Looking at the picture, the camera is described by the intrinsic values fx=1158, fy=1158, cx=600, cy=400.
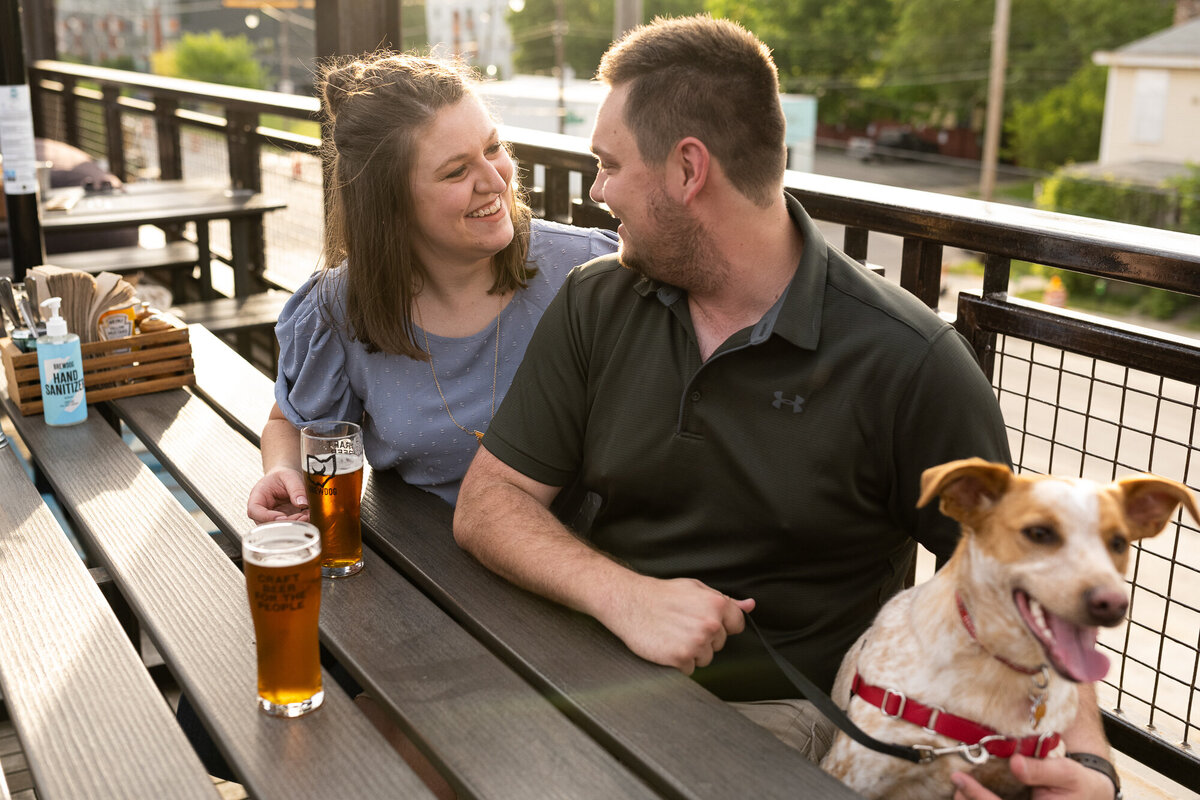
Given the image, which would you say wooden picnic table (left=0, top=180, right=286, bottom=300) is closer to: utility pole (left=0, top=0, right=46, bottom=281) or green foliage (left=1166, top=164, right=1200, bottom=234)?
utility pole (left=0, top=0, right=46, bottom=281)

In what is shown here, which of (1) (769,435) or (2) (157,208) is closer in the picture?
(1) (769,435)

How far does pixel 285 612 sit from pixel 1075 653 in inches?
32.2

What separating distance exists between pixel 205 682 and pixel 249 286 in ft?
13.3

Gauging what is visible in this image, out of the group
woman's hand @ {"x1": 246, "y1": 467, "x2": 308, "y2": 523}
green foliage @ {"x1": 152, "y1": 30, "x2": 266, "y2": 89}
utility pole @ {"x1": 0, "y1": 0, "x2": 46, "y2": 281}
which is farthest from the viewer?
green foliage @ {"x1": 152, "y1": 30, "x2": 266, "y2": 89}

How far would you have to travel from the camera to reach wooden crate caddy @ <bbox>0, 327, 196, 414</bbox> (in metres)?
2.43

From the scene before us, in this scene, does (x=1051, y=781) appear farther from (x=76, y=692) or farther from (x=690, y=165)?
(x=76, y=692)

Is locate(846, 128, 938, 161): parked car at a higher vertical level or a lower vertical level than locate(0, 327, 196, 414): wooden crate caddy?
lower

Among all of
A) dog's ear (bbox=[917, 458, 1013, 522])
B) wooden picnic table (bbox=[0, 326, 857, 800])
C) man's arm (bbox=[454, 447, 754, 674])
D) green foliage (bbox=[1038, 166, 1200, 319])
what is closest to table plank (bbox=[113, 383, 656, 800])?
wooden picnic table (bbox=[0, 326, 857, 800])

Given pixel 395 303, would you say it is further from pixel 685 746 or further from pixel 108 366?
pixel 685 746

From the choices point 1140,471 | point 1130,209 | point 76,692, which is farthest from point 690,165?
point 1130,209

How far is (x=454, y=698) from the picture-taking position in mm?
1347

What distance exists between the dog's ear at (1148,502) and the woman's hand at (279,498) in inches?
46.5

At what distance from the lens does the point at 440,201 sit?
2141 millimetres

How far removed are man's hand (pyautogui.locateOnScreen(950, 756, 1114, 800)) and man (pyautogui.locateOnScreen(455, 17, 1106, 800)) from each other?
347 millimetres
